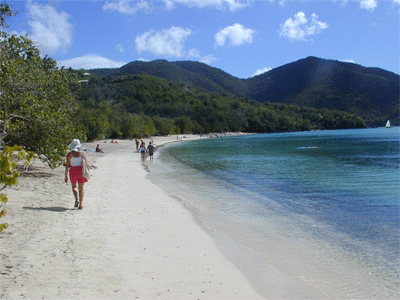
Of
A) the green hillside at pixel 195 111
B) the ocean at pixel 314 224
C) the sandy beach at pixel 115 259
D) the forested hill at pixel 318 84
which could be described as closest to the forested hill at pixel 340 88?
the forested hill at pixel 318 84

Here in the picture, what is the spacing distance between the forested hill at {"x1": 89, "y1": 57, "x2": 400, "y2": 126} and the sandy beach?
155737 mm

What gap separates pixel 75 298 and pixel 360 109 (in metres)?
174

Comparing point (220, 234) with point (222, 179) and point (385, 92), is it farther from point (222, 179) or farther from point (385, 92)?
point (385, 92)

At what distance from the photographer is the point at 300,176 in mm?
19453

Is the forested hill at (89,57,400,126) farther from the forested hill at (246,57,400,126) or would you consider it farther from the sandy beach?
the sandy beach

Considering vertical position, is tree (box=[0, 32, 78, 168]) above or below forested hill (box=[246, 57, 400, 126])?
below

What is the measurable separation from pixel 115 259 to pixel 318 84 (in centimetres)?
17621

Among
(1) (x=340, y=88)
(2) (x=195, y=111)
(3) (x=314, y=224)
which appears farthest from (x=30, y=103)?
(1) (x=340, y=88)

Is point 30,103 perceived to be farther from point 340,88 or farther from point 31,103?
point 340,88

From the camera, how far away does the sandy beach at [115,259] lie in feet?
14.8

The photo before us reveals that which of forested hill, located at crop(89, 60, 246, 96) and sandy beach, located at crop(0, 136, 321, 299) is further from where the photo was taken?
forested hill, located at crop(89, 60, 246, 96)

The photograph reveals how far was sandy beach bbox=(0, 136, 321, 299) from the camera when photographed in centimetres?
452

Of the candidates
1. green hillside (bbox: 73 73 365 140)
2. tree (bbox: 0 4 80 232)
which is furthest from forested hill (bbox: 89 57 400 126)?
tree (bbox: 0 4 80 232)

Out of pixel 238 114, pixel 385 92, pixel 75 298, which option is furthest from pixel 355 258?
pixel 385 92
